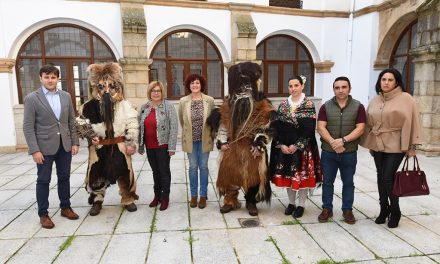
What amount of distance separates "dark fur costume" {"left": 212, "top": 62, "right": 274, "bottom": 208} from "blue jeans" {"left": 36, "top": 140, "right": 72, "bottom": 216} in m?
1.76

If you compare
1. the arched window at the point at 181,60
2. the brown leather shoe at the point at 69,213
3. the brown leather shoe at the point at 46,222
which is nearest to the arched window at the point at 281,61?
the arched window at the point at 181,60

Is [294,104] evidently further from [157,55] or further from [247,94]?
[157,55]

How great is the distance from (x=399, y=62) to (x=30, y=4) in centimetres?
965

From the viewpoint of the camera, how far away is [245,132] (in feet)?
11.6

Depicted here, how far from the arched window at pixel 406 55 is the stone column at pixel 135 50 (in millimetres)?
6750

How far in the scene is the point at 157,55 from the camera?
893cm

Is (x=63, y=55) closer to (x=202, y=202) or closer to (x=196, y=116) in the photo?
(x=196, y=116)

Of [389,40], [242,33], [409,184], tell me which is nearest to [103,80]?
[409,184]

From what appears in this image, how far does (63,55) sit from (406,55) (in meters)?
9.09

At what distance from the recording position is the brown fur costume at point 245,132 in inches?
138

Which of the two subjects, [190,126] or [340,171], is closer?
[340,171]

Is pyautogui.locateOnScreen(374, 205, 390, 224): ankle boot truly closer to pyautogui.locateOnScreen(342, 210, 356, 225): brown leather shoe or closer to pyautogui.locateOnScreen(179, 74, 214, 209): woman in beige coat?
pyautogui.locateOnScreen(342, 210, 356, 225): brown leather shoe

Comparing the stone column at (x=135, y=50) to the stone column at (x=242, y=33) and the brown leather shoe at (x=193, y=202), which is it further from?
the brown leather shoe at (x=193, y=202)

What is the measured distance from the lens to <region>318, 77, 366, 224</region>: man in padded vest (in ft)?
10.8
